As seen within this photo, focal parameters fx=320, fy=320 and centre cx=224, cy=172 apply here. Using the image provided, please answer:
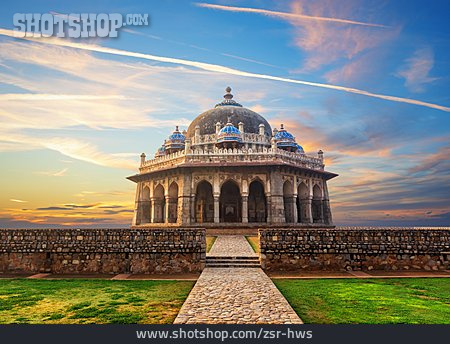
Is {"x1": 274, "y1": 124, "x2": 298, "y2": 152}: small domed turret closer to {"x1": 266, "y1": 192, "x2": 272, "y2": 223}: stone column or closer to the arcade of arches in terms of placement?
the arcade of arches

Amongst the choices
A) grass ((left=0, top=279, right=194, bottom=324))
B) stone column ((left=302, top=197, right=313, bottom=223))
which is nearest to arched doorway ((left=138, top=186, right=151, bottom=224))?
stone column ((left=302, top=197, right=313, bottom=223))

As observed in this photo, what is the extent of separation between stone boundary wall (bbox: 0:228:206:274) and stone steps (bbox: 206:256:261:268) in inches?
23.9

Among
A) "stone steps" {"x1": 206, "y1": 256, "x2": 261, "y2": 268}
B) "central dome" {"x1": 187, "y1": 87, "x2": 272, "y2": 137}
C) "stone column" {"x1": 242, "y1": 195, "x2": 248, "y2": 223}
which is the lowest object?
"stone steps" {"x1": 206, "y1": 256, "x2": 261, "y2": 268}

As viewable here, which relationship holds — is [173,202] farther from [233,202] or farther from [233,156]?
[233,156]

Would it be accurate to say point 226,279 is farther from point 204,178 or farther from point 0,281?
point 204,178

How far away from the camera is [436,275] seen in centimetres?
962

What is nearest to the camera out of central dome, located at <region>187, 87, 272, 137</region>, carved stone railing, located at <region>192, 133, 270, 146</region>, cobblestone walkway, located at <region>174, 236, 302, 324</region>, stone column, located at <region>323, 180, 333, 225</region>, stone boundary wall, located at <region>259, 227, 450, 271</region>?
cobblestone walkway, located at <region>174, 236, 302, 324</region>

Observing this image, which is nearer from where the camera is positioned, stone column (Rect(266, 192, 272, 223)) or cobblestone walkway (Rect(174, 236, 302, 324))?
cobblestone walkway (Rect(174, 236, 302, 324))

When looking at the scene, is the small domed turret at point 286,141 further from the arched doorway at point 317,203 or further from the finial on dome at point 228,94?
the finial on dome at point 228,94

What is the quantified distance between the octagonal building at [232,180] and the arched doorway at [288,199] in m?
0.07

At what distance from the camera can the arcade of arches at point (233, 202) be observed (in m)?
22.8

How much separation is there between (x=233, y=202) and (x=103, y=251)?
16.1 m

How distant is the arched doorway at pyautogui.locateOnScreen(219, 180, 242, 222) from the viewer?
83.9ft

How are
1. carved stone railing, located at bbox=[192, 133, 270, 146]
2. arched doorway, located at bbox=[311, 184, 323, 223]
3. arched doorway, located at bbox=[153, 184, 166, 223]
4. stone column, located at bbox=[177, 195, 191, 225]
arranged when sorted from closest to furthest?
stone column, located at bbox=[177, 195, 191, 225] → arched doorway, located at bbox=[153, 184, 166, 223] → arched doorway, located at bbox=[311, 184, 323, 223] → carved stone railing, located at bbox=[192, 133, 270, 146]
